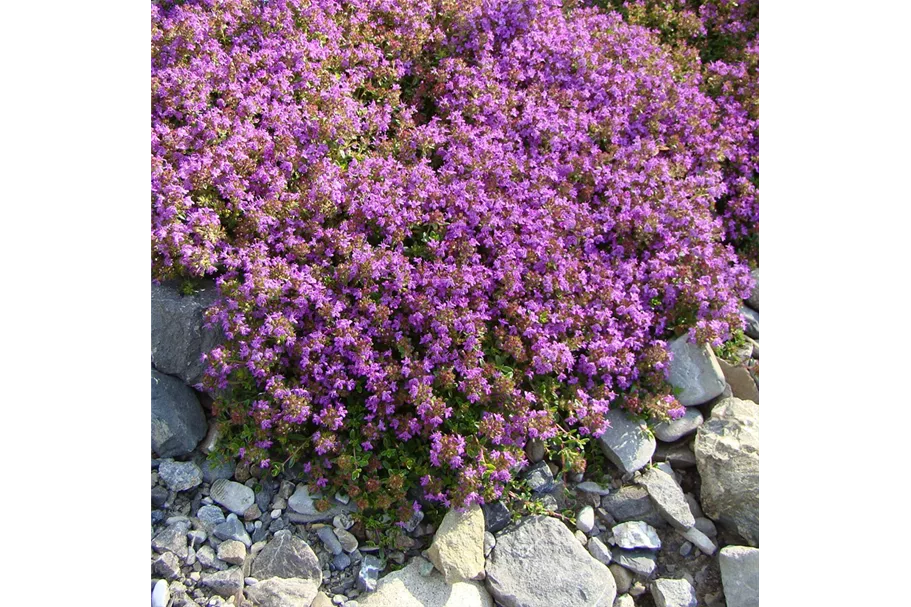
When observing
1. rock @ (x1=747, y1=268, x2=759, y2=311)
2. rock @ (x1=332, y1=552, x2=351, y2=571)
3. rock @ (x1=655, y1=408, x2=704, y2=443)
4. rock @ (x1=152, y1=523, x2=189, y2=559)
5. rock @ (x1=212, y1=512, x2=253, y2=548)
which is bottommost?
rock @ (x1=152, y1=523, x2=189, y2=559)

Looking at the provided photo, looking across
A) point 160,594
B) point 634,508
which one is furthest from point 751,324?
point 160,594

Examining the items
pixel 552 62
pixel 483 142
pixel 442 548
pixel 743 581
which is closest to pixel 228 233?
pixel 483 142

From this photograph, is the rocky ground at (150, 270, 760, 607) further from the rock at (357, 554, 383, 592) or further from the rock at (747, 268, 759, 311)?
the rock at (747, 268, 759, 311)

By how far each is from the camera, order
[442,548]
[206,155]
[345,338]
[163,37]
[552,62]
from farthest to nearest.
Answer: [552,62] → [163,37] → [206,155] → [345,338] → [442,548]

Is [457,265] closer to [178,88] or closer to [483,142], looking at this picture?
[483,142]

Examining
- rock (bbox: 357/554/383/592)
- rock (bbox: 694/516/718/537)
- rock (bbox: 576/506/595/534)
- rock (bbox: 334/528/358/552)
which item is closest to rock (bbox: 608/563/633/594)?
rock (bbox: 576/506/595/534)

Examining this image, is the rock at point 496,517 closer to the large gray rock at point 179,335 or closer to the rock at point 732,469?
the rock at point 732,469
